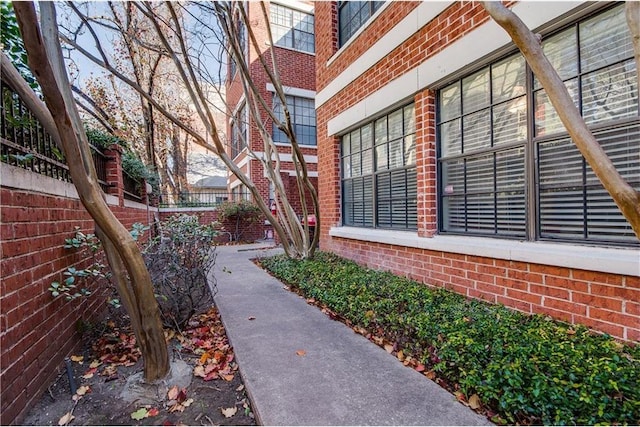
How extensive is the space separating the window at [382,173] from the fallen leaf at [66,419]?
429cm

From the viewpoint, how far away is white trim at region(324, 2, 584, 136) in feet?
10.1

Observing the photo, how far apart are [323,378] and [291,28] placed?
539 inches

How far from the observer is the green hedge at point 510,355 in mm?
1822

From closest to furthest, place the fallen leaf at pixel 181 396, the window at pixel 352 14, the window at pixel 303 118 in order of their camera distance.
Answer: the fallen leaf at pixel 181 396 → the window at pixel 352 14 → the window at pixel 303 118

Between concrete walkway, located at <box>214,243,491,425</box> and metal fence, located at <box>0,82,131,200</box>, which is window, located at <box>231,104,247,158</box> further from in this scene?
concrete walkway, located at <box>214,243,491,425</box>

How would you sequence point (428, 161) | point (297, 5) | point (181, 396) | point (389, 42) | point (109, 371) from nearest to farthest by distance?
point (181, 396)
point (109, 371)
point (428, 161)
point (389, 42)
point (297, 5)

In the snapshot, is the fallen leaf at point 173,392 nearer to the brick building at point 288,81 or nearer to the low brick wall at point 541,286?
the low brick wall at point 541,286

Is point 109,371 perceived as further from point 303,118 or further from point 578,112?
point 303,118

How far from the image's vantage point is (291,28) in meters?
13.1

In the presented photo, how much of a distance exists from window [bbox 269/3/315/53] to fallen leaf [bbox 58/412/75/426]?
43.1 feet

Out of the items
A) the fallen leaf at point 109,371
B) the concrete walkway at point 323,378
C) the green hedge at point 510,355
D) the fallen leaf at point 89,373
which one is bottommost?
the fallen leaf at point 109,371

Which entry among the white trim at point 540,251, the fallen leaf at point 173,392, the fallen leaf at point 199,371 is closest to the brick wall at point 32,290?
the fallen leaf at point 173,392

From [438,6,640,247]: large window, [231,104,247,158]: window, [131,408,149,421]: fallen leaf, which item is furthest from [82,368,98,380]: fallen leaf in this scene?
[231,104,247,158]: window

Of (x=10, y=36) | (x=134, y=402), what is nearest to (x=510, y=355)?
(x=134, y=402)
